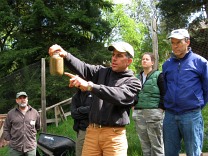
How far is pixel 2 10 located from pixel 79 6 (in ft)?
9.17

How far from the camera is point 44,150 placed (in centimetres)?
508

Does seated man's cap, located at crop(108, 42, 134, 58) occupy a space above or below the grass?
above

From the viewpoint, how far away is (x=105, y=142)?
2.78 metres

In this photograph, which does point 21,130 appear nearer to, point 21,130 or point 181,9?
point 21,130

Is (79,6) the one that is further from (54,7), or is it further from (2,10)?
(2,10)

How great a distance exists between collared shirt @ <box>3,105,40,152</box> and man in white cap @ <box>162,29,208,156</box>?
261 centimetres

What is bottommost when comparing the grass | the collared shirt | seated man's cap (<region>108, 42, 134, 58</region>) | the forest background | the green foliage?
the grass

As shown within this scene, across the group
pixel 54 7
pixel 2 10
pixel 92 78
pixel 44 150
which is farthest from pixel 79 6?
pixel 92 78

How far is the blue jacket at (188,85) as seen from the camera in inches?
122

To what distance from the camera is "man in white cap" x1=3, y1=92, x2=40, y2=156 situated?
4.97 m

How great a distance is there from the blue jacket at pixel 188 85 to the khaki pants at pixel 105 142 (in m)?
0.68

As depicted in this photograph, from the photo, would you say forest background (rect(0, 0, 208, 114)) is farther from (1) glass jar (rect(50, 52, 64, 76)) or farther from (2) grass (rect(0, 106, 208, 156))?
(1) glass jar (rect(50, 52, 64, 76))

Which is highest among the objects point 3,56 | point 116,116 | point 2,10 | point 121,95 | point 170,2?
point 170,2

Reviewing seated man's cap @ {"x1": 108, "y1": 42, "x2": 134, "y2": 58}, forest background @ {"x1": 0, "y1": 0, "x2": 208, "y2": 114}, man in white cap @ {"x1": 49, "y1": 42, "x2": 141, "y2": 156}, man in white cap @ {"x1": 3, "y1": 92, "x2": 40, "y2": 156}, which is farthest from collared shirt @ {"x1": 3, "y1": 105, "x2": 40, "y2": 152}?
forest background @ {"x1": 0, "y1": 0, "x2": 208, "y2": 114}
